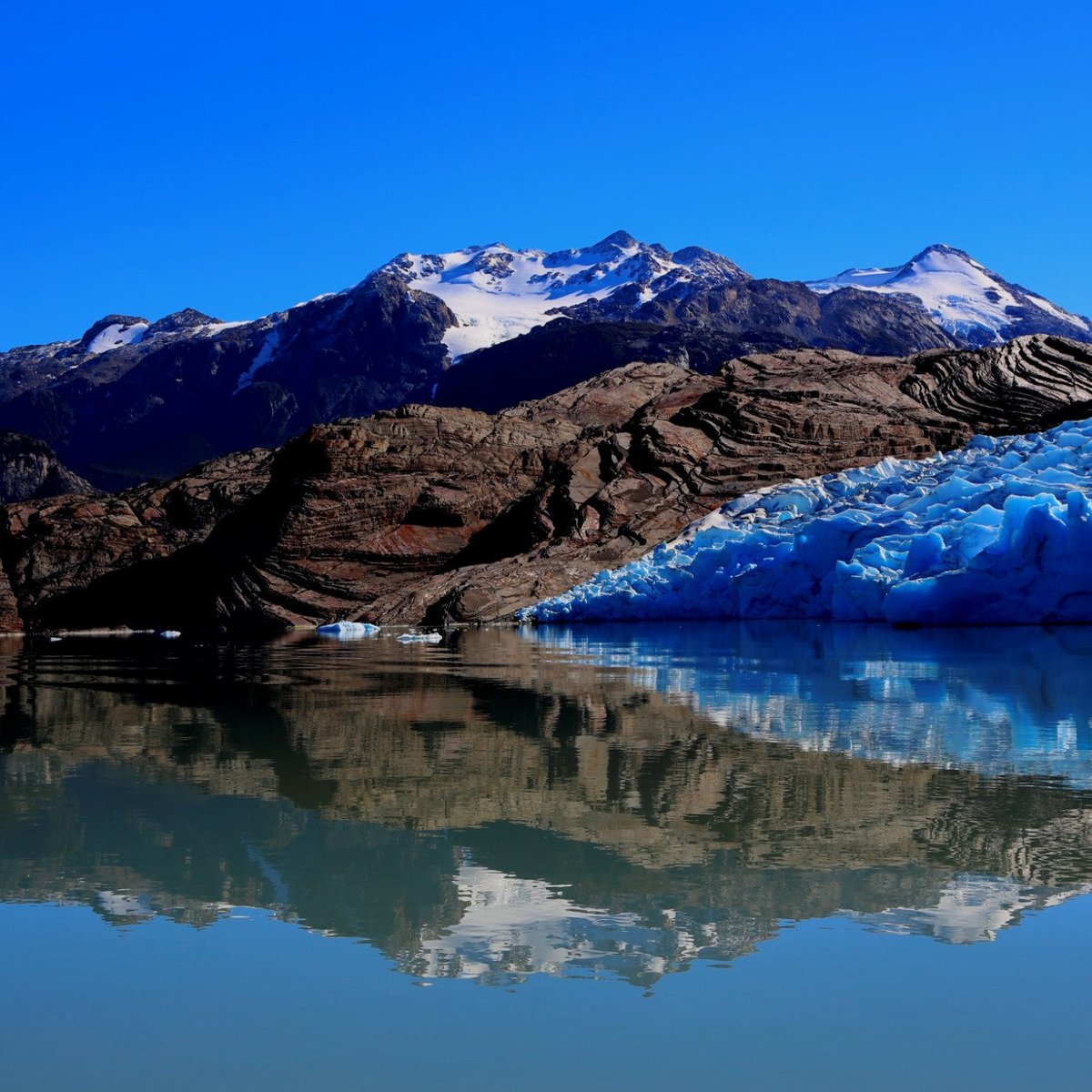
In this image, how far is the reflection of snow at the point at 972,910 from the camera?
537cm

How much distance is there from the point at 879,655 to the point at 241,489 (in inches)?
1985

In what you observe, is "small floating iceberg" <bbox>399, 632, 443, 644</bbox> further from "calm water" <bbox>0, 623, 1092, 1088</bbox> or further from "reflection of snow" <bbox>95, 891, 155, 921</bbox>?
"reflection of snow" <bbox>95, 891, 155, 921</bbox>

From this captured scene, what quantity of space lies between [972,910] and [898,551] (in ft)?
78.4

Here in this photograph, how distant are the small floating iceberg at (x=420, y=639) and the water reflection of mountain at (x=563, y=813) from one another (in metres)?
15.2

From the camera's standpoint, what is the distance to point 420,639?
32688 mm

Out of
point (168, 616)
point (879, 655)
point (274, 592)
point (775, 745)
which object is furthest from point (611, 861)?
point (168, 616)

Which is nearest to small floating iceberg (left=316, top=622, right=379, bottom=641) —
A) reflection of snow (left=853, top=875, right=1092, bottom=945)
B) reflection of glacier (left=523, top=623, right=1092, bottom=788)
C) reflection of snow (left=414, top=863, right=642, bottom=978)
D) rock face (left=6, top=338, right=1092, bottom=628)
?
rock face (left=6, top=338, right=1092, bottom=628)

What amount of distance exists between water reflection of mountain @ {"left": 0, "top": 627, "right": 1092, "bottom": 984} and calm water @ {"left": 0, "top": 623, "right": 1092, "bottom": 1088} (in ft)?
0.11

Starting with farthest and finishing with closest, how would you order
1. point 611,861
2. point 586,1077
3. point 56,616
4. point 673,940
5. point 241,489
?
1. point 241,489
2. point 56,616
3. point 611,861
4. point 673,940
5. point 586,1077

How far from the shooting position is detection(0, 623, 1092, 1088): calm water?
423 cm

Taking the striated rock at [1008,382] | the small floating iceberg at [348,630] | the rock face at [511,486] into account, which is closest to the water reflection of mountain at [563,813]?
the small floating iceberg at [348,630]

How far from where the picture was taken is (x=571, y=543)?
4691 centimetres

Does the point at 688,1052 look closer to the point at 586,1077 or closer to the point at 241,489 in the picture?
the point at 586,1077

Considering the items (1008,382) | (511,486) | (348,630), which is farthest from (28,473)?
(1008,382)
